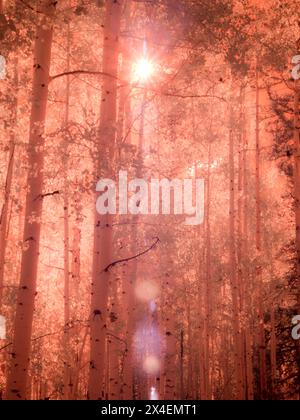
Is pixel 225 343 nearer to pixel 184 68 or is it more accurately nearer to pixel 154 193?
pixel 154 193

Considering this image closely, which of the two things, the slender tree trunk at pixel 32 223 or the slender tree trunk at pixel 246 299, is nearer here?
the slender tree trunk at pixel 32 223

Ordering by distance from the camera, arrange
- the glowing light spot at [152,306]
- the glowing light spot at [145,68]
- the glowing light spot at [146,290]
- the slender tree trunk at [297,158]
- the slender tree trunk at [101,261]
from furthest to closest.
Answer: the glowing light spot at [152,306], the glowing light spot at [146,290], the slender tree trunk at [297,158], the glowing light spot at [145,68], the slender tree trunk at [101,261]

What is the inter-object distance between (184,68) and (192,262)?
1039 cm

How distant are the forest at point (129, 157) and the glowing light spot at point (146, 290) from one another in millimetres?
45

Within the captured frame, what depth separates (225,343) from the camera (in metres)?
23.2

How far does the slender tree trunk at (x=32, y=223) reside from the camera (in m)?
5.98

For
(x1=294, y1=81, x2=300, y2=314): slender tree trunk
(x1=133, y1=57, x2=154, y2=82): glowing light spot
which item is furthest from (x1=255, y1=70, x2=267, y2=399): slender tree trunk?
(x1=133, y1=57, x2=154, y2=82): glowing light spot

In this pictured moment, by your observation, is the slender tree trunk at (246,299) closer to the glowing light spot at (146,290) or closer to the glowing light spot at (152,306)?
the glowing light spot at (152,306)

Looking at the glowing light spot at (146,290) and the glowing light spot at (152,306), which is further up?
the glowing light spot at (146,290)

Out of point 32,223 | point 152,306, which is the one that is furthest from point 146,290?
point 32,223

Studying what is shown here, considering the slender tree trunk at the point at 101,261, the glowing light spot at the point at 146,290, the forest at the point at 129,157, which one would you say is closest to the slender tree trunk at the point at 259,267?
the forest at the point at 129,157

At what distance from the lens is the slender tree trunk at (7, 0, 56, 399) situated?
5977 mm

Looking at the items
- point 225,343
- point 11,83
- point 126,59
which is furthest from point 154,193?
point 225,343
